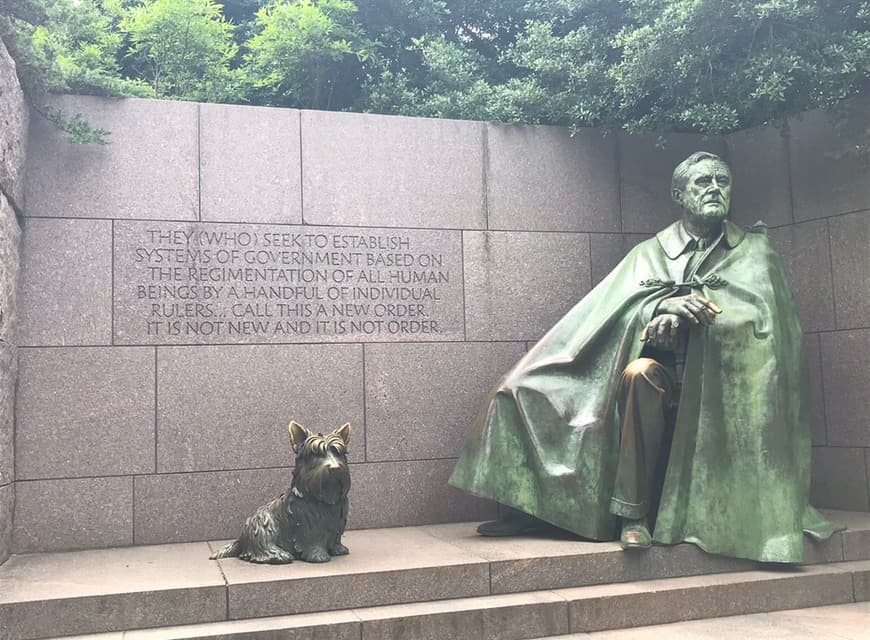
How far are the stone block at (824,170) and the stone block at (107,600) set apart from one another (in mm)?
6061

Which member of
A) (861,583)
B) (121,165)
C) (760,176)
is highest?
(760,176)

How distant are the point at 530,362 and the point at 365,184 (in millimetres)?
2256

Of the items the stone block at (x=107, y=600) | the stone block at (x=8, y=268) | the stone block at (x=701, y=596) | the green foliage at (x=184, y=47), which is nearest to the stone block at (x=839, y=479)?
the stone block at (x=701, y=596)

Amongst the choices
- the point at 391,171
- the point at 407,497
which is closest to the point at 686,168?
the point at 391,171

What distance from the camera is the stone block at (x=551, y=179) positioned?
852 centimetres

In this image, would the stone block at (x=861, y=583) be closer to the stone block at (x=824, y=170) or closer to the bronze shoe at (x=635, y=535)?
the bronze shoe at (x=635, y=535)

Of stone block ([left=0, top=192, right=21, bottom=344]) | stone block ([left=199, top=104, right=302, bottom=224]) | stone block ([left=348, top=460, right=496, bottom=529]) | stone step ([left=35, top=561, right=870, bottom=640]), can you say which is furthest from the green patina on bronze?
stone block ([left=0, top=192, right=21, bottom=344])

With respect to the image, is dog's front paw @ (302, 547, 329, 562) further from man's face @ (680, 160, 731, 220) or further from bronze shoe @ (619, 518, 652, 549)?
man's face @ (680, 160, 731, 220)

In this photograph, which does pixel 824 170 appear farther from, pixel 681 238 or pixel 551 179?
pixel 551 179

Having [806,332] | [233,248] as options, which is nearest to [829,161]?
[806,332]

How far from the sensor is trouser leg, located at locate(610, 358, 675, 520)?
637 cm

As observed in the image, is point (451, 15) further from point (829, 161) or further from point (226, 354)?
point (226, 354)

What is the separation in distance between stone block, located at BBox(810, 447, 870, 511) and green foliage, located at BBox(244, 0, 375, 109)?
5.93 metres

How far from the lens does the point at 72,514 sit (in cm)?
701
